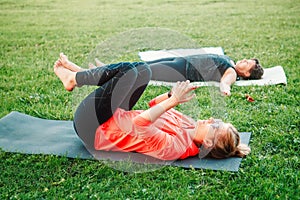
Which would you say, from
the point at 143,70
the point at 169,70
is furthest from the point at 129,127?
the point at 169,70

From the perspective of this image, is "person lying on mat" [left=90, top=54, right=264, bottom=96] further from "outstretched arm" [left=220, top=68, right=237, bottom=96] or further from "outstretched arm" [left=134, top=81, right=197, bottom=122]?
"outstretched arm" [left=134, top=81, right=197, bottom=122]

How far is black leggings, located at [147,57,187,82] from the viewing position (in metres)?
5.21

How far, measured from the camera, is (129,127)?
137 inches

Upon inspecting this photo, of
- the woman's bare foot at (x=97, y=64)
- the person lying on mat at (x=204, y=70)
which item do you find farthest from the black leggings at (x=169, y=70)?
the woman's bare foot at (x=97, y=64)

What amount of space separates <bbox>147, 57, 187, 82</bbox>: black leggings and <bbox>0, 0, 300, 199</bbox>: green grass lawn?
0.19m

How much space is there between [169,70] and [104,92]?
194cm

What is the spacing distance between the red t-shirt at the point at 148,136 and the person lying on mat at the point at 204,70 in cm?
128

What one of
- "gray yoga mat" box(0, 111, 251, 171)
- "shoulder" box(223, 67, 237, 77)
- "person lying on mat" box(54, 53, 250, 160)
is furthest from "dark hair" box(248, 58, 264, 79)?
"person lying on mat" box(54, 53, 250, 160)

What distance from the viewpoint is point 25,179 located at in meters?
3.33

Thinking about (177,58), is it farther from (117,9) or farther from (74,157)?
(117,9)

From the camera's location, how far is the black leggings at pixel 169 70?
17.1 feet

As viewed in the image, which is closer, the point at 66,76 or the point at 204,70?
the point at 66,76

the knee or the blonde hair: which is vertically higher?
the knee

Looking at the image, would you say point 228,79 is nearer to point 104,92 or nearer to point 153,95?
point 153,95
